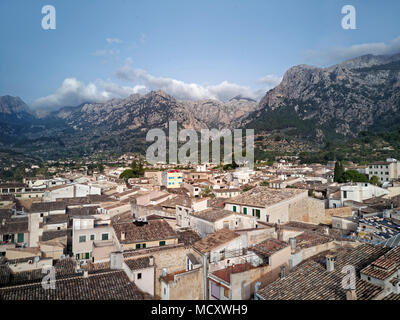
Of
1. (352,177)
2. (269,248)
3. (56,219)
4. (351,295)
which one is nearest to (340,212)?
(269,248)

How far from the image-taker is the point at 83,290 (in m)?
12.0

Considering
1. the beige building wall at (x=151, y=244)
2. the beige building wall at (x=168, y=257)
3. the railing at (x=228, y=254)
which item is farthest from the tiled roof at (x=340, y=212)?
the beige building wall at (x=168, y=257)

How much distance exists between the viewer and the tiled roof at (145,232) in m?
17.6

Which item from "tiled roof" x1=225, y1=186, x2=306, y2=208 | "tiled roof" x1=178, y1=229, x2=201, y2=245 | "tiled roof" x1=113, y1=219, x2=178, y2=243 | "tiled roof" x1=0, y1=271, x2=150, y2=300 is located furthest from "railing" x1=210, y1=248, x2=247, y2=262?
"tiled roof" x1=225, y1=186, x2=306, y2=208

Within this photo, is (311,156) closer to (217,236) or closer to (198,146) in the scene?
(198,146)

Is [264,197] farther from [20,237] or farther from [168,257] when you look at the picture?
[20,237]

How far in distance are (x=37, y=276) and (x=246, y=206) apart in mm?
14944

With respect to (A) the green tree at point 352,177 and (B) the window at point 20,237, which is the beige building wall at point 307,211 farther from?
(A) the green tree at point 352,177

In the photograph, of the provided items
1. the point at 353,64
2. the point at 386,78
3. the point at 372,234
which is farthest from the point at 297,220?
the point at 353,64

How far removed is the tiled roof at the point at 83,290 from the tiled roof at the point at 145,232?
14.2ft

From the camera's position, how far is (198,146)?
136 metres

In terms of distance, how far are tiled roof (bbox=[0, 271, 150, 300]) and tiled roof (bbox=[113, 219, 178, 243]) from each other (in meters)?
4.31

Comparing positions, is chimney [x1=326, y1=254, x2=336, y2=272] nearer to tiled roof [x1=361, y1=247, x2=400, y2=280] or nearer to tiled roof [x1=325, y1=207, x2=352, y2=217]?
tiled roof [x1=361, y1=247, x2=400, y2=280]

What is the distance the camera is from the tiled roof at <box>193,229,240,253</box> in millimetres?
14183
